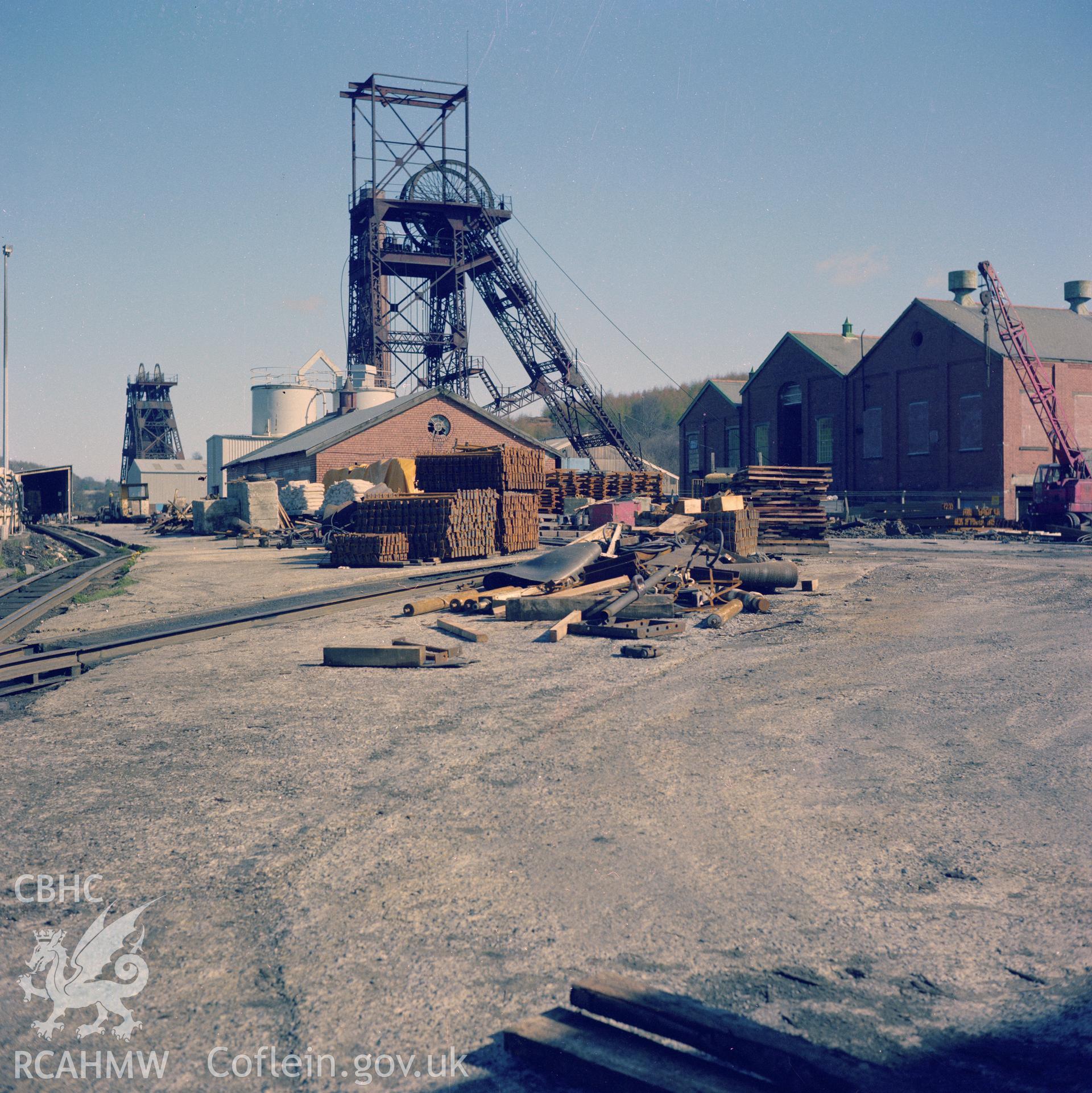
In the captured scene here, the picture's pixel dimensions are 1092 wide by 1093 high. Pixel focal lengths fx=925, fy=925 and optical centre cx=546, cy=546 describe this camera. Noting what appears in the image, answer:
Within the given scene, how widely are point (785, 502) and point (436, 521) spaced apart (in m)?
7.97

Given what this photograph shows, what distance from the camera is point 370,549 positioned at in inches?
676

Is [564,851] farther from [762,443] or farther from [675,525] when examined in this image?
[762,443]

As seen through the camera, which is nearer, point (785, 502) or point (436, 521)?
point (436, 521)

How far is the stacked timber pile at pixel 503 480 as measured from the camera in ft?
62.0

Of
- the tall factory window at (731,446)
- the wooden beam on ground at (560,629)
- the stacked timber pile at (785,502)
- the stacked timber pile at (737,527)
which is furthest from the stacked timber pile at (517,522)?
the tall factory window at (731,446)

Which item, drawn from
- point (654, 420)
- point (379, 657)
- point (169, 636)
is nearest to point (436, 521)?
point (169, 636)

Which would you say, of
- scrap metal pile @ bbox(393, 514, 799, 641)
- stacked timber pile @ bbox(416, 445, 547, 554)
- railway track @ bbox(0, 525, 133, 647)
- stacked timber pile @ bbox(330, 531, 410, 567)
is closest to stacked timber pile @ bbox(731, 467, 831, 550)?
stacked timber pile @ bbox(416, 445, 547, 554)

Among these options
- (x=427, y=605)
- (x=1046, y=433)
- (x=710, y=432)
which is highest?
(x=710, y=432)

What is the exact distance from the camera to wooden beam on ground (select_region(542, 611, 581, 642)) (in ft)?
29.0

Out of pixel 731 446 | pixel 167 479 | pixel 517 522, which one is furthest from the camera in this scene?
pixel 167 479

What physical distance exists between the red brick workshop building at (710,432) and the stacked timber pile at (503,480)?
83.9ft

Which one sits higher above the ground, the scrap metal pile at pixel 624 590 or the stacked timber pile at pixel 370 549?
the stacked timber pile at pixel 370 549

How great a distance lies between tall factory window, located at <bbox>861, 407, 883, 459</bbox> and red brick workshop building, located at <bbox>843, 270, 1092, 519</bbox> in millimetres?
39

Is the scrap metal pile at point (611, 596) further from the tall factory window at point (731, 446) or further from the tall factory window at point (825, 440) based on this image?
the tall factory window at point (731, 446)
